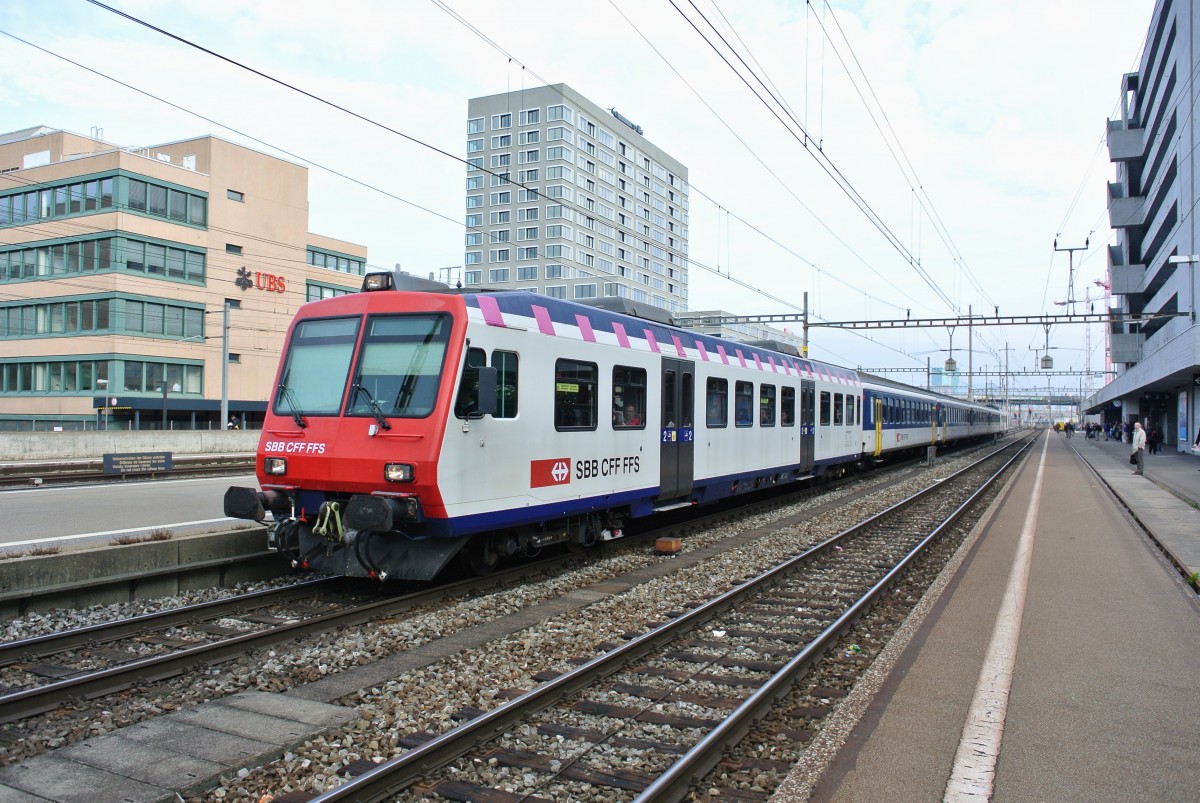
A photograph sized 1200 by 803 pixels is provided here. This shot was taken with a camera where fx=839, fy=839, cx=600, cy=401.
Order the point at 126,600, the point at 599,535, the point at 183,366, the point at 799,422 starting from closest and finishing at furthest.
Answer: the point at 126,600 < the point at 599,535 < the point at 799,422 < the point at 183,366

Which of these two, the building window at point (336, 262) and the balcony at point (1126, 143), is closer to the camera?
the building window at point (336, 262)

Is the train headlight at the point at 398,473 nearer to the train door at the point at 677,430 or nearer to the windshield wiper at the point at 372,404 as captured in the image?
the windshield wiper at the point at 372,404

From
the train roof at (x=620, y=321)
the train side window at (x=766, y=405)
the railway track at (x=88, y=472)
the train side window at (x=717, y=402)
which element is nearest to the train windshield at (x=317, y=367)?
the train roof at (x=620, y=321)

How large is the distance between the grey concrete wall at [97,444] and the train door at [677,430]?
70.6ft

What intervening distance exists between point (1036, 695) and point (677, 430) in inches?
276

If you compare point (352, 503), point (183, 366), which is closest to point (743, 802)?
point (352, 503)

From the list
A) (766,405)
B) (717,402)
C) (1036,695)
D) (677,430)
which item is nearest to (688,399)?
(677,430)

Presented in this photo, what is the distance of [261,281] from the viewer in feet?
165

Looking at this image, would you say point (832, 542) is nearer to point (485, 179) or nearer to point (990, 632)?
point (990, 632)

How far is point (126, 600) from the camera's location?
8.20m

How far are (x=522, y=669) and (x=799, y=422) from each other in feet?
41.3

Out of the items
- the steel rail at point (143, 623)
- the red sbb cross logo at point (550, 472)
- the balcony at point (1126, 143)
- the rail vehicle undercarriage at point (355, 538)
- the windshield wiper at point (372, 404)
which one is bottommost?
the steel rail at point (143, 623)

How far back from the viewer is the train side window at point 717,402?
520 inches

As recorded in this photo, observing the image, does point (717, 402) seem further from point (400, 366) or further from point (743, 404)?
point (400, 366)
